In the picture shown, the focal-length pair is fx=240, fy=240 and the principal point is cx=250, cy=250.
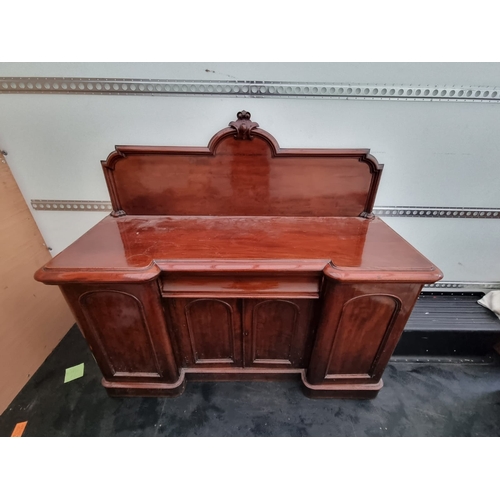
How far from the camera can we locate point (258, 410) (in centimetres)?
120

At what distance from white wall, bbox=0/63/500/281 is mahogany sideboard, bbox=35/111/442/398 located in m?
0.13

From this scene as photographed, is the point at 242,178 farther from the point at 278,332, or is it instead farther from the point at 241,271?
the point at 278,332

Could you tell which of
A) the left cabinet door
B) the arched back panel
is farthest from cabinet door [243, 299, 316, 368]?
the arched back panel

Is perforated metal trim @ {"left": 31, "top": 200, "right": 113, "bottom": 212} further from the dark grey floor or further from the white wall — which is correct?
the dark grey floor

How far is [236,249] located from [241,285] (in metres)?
0.15

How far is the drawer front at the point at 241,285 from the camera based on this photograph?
0.94m

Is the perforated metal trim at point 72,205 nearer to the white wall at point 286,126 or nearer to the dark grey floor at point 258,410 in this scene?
the white wall at point 286,126

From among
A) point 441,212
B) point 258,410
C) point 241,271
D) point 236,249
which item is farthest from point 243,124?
point 258,410

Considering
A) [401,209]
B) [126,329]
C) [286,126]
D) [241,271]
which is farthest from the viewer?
[401,209]

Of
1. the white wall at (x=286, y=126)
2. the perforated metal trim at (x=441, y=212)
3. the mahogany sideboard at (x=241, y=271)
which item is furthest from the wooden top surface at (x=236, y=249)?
the white wall at (x=286, y=126)

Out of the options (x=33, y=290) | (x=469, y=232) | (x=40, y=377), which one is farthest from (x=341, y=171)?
(x=40, y=377)

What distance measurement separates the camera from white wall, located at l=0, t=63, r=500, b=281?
1.07 m

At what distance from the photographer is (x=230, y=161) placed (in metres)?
1.16

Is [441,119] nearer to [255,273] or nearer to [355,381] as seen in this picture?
[255,273]
